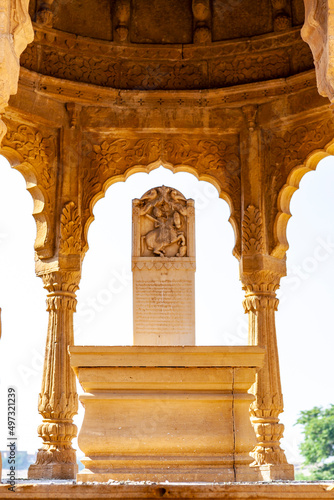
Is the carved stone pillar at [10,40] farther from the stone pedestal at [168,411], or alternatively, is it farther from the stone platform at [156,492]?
the stone platform at [156,492]

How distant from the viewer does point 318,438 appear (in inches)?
1439

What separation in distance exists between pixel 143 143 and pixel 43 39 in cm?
271

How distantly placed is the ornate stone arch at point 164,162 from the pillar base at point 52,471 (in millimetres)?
4728

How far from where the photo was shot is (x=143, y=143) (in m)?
14.9

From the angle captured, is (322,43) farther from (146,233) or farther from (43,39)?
(43,39)

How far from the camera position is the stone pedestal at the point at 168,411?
816 cm

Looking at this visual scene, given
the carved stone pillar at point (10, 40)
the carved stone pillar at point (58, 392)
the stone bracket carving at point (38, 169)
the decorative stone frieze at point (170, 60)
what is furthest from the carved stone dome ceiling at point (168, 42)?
the carved stone pillar at point (10, 40)

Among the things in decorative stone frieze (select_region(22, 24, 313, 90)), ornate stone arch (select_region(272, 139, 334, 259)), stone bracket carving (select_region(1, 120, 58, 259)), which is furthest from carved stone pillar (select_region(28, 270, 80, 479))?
decorative stone frieze (select_region(22, 24, 313, 90))

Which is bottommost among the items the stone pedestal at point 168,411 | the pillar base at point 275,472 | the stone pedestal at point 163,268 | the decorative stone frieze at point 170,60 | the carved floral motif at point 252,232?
the pillar base at point 275,472

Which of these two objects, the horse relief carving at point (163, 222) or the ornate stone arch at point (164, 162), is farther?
the ornate stone arch at point (164, 162)

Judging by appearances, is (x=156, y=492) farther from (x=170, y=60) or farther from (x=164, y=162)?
(x=170, y=60)

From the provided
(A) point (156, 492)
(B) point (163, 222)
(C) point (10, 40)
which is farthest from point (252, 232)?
(A) point (156, 492)

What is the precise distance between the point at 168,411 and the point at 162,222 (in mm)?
3690

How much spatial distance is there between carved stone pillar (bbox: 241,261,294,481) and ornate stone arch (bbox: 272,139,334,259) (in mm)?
548
